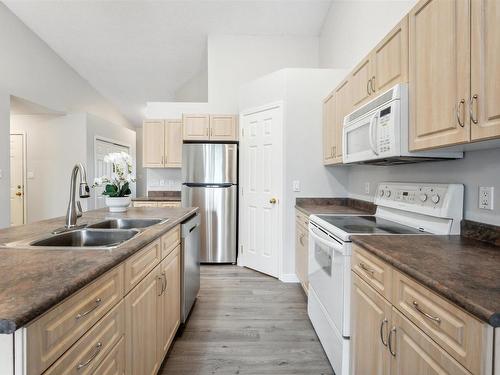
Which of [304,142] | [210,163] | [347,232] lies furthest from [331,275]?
[210,163]

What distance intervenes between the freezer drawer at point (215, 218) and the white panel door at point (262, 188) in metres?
0.21

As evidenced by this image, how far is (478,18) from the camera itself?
1065mm

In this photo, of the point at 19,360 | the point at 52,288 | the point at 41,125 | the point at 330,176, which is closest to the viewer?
the point at 19,360

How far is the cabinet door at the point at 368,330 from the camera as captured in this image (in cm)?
116

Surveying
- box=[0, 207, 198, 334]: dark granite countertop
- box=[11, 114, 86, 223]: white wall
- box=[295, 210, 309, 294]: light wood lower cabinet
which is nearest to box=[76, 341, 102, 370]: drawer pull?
box=[0, 207, 198, 334]: dark granite countertop

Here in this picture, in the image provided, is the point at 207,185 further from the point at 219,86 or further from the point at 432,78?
the point at 432,78

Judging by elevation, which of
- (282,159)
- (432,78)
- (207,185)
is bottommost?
(207,185)

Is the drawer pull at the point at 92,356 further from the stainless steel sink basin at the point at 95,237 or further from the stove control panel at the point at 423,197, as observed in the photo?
the stove control panel at the point at 423,197

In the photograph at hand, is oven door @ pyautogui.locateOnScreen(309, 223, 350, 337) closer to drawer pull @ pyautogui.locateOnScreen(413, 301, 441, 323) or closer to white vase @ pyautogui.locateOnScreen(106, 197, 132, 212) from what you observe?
drawer pull @ pyautogui.locateOnScreen(413, 301, 441, 323)

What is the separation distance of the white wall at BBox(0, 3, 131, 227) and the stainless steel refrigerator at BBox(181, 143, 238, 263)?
8.32 feet

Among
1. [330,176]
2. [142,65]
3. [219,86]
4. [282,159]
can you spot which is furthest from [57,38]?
[330,176]

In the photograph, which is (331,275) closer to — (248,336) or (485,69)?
(248,336)

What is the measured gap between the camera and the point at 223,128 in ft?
13.6

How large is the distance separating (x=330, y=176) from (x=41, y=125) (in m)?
5.58
